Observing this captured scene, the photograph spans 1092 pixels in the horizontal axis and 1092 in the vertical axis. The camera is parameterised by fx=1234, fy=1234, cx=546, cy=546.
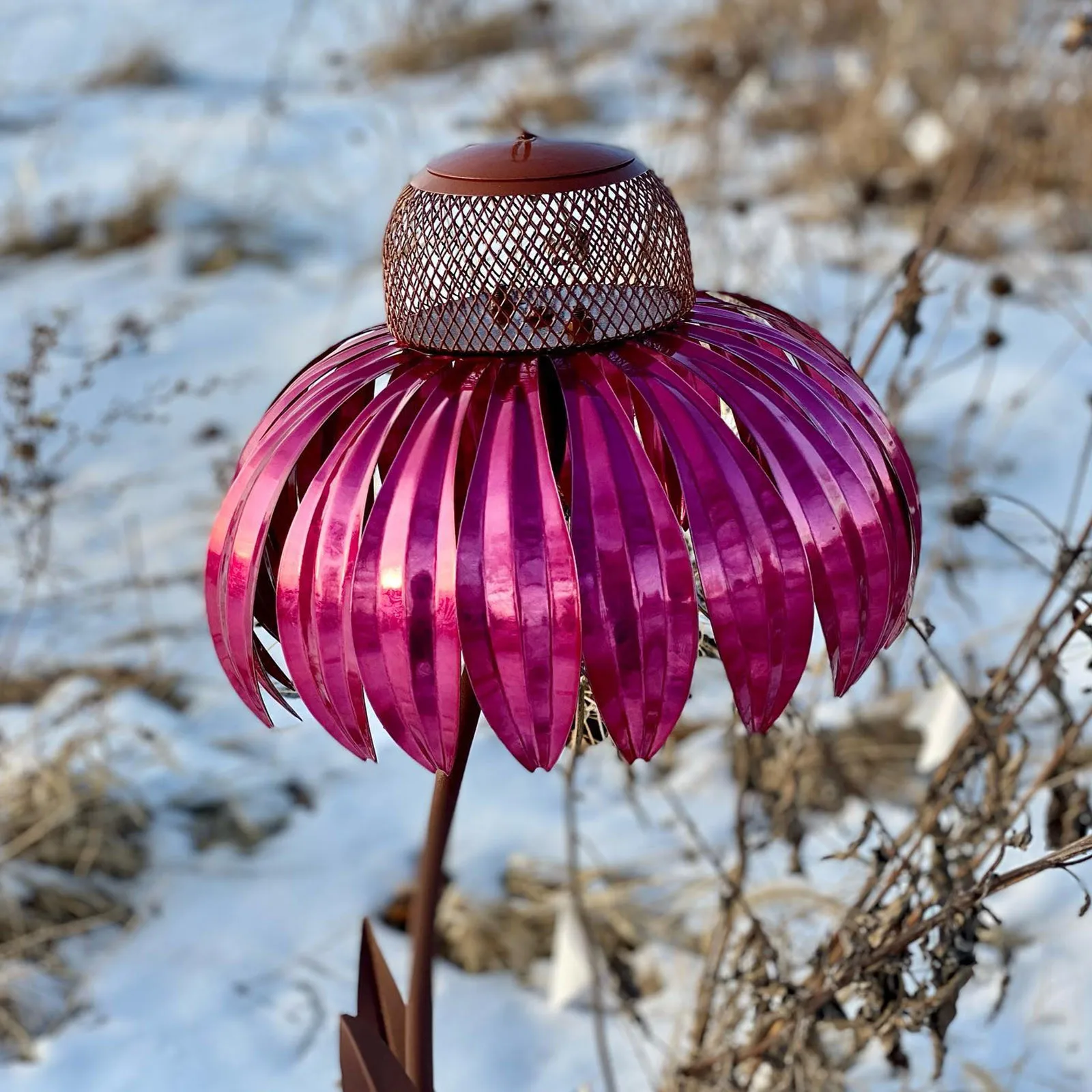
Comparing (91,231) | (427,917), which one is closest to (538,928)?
(427,917)

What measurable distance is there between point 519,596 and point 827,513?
0.17m

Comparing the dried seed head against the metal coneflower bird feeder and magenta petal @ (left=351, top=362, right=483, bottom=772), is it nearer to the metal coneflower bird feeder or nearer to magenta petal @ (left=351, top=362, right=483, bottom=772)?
the metal coneflower bird feeder

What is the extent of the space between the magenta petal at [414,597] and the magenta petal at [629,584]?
2.6 inches

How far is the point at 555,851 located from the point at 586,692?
1.07m

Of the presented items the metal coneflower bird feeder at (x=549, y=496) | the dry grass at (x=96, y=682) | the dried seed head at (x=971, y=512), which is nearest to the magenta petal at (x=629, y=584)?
the metal coneflower bird feeder at (x=549, y=496)

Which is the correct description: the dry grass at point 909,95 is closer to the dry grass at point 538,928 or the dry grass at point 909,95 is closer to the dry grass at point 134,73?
the dry grass at point 538,928

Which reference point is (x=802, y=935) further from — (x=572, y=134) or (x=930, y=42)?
(x=930, y=42)

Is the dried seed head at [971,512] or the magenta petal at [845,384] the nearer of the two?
the magenta petal at [845,384]

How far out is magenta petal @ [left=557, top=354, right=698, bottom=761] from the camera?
0.61 metres

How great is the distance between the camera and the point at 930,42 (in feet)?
14.9

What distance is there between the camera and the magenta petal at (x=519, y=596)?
1.98 feet

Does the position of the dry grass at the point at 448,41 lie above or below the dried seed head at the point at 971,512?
above

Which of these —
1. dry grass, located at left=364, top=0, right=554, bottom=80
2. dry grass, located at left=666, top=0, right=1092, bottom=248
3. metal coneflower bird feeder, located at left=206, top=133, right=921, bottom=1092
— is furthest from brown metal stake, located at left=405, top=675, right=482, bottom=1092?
dry grass, located at left=364, top=0, right=554, bottom=80

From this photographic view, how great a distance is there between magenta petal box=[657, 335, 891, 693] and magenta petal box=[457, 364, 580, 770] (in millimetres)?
118
